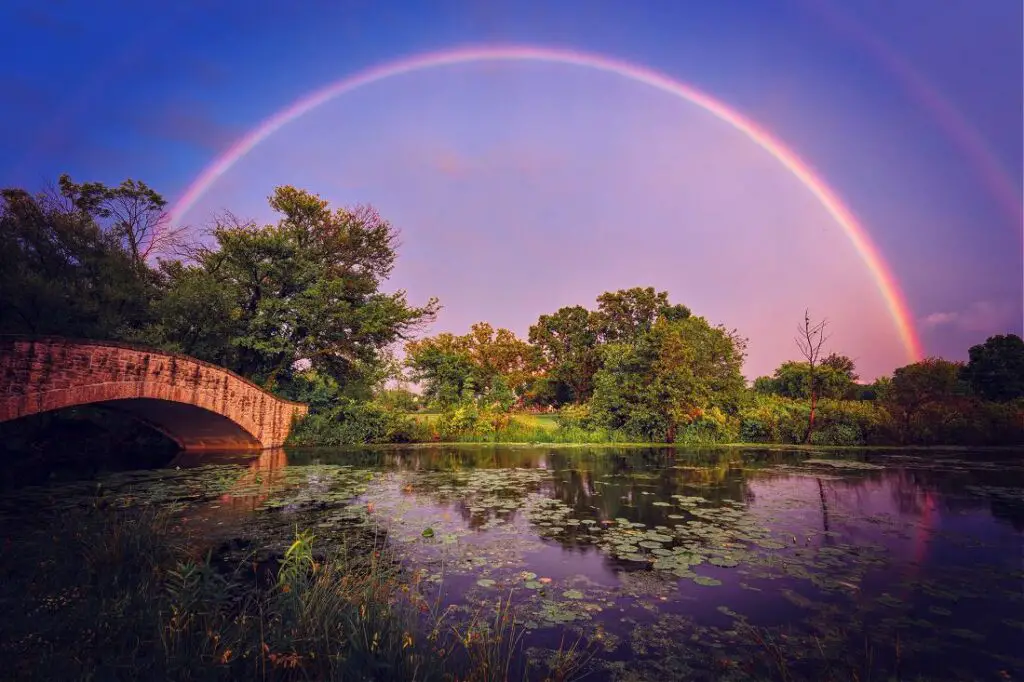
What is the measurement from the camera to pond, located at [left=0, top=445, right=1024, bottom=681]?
4207 millimetres

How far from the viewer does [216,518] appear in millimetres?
8711

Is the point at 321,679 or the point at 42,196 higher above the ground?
the point at 42,196

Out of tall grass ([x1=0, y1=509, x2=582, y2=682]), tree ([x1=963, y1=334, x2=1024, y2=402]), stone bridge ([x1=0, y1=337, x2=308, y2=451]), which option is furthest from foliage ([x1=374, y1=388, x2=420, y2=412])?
tree ([x1=963, y1=334, x2=1024, y2=402])

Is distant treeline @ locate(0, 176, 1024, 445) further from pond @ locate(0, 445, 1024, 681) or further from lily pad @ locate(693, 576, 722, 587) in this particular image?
lily pad @ locate(693, 576, 722, 587)

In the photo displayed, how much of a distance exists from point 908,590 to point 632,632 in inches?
→ 138

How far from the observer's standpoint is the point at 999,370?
1524 inches

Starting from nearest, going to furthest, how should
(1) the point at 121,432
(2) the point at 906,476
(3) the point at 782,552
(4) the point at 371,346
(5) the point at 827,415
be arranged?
1. (3) the point at 782,552
2. (2) the point at 906,476
3. (1) the point at 121,432
4. (5) the point at 827,415
5. (4) the point at 371,346

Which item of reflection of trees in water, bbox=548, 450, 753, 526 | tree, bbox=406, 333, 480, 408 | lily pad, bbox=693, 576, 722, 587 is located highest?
tree, bbox=406, 333, 480, 408

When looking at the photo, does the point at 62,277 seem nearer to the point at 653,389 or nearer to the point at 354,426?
the point at 354,426

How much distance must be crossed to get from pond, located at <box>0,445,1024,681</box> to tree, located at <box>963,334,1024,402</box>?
110ft

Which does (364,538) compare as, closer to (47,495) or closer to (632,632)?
(632,632)

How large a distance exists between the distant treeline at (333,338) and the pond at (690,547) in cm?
898

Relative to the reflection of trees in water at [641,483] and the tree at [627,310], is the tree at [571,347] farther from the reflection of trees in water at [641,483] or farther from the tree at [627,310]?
the reflection of trees in water at [641,483]

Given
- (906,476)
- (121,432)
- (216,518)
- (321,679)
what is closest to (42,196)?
(121,432)
